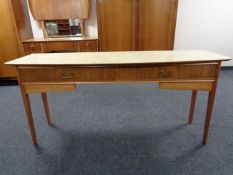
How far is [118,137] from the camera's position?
154 centimetres

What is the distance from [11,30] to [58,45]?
0.81 metres

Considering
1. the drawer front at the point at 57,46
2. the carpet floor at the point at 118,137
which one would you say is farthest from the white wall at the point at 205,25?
the drawer front at the point at 57,46

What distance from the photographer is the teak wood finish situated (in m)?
3.00

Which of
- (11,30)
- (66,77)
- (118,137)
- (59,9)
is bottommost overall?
(118,137)

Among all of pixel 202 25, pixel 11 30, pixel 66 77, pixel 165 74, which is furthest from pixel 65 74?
pixel 202 25

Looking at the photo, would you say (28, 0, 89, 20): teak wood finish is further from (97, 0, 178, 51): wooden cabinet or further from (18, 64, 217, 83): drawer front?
(18, 64, 217, 83): drawer front

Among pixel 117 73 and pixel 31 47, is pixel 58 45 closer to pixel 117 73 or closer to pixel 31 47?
pixel 31 47

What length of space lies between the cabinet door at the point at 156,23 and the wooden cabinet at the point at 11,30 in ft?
7.04

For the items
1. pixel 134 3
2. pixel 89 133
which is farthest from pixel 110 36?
pixel 89 133

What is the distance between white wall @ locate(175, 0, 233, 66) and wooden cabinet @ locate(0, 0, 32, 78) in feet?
10.4

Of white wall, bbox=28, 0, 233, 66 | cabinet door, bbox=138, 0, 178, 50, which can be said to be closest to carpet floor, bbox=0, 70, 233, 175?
cabinet door, bbox=138, 0, 178, 50

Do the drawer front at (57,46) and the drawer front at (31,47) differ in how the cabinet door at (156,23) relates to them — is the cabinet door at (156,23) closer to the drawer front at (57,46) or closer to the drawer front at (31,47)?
the drawer front at (57,46)

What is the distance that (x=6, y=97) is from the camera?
8.11ft

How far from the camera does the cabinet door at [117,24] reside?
8.65 ft
